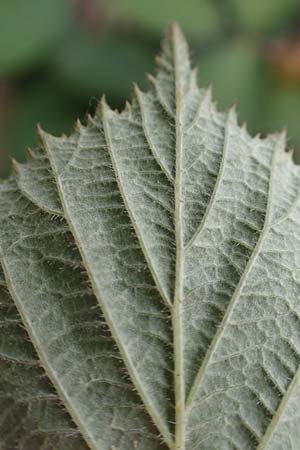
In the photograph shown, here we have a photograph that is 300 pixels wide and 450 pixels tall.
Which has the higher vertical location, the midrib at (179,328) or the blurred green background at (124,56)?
the blurred green background at (124,56)

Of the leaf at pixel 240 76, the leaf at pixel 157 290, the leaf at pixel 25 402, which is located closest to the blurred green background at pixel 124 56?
the leaf at pixel 240 76

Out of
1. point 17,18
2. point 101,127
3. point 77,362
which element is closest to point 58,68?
point 17,18

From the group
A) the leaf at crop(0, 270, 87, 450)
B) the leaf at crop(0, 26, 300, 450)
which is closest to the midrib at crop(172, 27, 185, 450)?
the leaf at crop(0, 26, 300, 450)

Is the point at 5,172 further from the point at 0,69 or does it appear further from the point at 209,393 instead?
the point at 209,393

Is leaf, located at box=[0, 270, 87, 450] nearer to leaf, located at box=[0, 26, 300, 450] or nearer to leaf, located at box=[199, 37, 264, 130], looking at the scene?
leaf, located at box=[0, 26, 300, 450]

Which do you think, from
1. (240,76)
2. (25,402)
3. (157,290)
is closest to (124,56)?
(240,76)

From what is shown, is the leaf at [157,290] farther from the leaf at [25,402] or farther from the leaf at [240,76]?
the leaf at [240,76]
